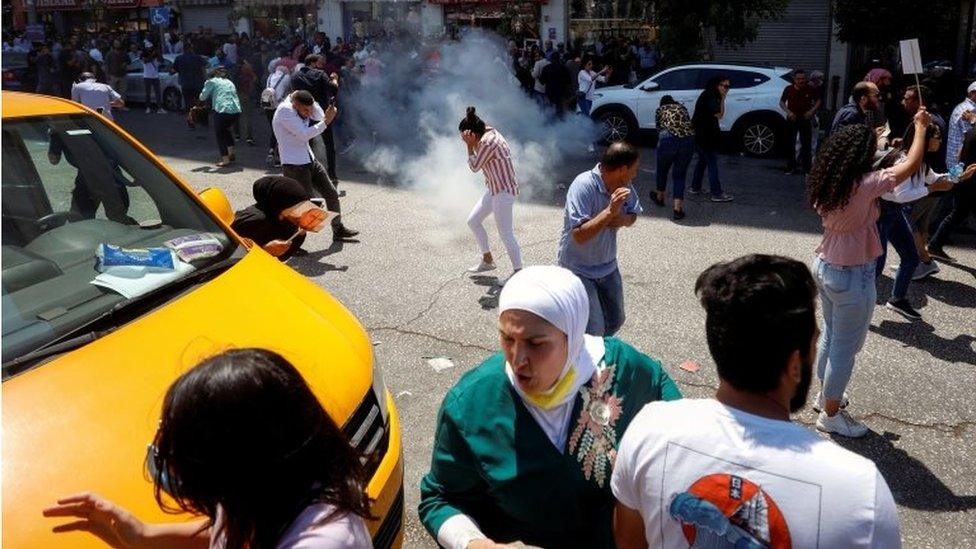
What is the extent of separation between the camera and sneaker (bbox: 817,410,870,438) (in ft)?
14.2

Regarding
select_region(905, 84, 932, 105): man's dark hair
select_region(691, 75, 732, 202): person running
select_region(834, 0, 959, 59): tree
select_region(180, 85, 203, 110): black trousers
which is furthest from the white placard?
select_region(180, 85, 203, 110): black trousers

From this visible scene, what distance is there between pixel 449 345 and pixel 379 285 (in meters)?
1.55

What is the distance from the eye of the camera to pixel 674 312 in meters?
6.21

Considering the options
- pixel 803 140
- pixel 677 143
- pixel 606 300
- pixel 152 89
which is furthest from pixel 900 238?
pixel 152 89

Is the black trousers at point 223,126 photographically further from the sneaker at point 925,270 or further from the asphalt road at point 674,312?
the sneaker at point 925,270

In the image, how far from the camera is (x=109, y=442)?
85.4 inches

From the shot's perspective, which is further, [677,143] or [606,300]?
[677,143]

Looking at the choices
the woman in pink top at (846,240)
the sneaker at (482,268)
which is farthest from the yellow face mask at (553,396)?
the sneaker at (482,268)

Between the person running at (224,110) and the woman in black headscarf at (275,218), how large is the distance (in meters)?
8.39

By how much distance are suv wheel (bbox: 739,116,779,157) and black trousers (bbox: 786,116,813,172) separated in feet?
3.01

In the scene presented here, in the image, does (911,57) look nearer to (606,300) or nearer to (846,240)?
(846,240)

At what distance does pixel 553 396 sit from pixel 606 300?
2442 millimetres

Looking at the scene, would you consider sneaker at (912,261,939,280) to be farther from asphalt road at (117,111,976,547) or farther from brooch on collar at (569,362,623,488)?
Answer: brooch on collar at (569,362,623,488)

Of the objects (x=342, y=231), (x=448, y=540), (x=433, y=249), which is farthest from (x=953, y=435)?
(x=342, y=231)
